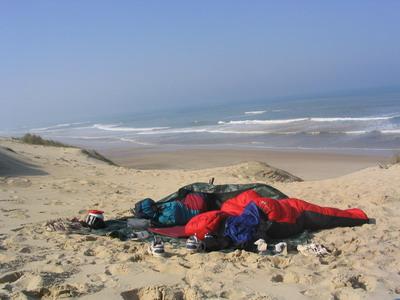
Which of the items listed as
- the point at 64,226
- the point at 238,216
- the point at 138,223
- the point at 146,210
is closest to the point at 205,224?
the point at 238,216

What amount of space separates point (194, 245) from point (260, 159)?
14898 millimetres

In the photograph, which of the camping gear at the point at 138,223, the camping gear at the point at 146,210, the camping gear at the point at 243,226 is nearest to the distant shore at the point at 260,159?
the camping gear at the point at 146,210

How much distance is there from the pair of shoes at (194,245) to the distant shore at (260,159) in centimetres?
993

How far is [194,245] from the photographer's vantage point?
5164mm

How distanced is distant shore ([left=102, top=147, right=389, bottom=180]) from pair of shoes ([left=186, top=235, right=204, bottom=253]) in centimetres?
993

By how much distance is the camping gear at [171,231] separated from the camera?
591 cm

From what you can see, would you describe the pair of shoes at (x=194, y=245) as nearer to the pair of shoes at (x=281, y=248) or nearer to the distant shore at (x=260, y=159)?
the pair of shoes at (x=281, y=248)

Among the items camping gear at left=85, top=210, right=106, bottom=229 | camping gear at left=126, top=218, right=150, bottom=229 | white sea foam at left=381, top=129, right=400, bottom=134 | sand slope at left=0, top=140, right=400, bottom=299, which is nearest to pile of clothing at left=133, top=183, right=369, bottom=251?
camping gear at left=126, top=218, right=150, bottom=229

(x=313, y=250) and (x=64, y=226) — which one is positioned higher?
(x=64, y=226)

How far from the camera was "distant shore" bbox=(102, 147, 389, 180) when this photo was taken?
53.2 ft

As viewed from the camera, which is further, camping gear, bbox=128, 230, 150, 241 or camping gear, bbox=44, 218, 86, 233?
camping gear, bbox=44, 218, 86, 233

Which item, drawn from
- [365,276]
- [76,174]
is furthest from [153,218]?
[76,174]

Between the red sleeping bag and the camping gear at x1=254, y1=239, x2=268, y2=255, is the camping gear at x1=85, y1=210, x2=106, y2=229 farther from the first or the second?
the camping gear at x1=254, y1=239, x2=268, y2=255

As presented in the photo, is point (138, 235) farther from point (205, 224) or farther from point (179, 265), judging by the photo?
point (179, 265)
